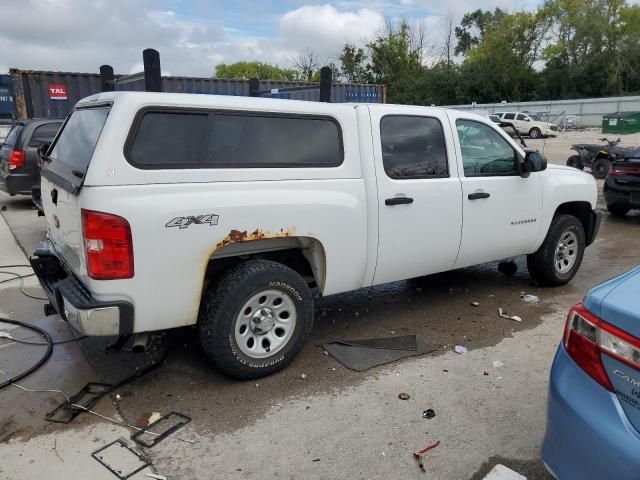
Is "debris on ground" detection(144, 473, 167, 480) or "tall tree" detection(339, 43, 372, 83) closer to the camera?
"debris on ground" detection(144, 473, 167, 480)

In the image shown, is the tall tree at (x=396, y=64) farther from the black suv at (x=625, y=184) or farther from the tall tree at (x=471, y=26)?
the black suv at (x=625, y=184)

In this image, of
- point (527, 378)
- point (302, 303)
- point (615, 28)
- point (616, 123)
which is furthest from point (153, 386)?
point (615, 28)

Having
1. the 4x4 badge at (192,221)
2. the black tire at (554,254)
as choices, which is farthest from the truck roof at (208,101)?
the black tire at (554,254)

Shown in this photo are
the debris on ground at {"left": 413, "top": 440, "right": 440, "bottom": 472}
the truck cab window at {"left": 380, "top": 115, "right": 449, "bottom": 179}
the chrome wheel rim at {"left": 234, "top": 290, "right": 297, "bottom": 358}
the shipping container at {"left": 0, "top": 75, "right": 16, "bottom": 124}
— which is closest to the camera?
the debris on ground at {"left": 413, "top": 440, "right": 440, "bottom": 472}

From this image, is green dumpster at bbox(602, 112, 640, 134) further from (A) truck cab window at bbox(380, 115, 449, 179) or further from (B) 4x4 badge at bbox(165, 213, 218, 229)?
(B) 4x4 badge at bbox(165, 213, 218, 229)

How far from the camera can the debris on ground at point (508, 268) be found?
21.1ft

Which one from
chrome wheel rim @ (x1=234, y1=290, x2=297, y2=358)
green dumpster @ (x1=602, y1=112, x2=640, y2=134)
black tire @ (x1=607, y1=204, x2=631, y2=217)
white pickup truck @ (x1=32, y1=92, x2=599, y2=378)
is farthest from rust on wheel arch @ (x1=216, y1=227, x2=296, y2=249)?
green dumpster @ (x1=602, y1=112, x2=640, y2=134)

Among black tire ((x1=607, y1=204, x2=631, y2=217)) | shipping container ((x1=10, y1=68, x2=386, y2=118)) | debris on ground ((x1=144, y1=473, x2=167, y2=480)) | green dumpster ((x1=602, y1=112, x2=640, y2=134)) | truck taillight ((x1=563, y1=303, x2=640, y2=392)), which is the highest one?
shipping container ((x1=10, y1=68, x2=386, y2=118))

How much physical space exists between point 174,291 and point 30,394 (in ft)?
4.42

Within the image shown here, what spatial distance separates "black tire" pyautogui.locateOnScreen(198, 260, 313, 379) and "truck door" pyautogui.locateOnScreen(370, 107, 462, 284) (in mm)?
826

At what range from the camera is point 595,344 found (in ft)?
6.91

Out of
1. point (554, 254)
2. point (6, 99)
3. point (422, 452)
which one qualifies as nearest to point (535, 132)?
point (6, 99)

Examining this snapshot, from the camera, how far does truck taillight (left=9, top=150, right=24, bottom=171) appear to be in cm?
963

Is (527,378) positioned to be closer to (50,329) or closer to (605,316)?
(605,316)
